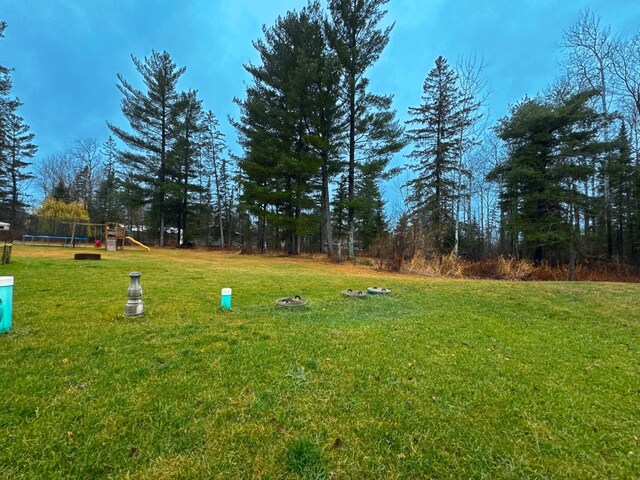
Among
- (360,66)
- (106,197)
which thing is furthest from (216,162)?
(360,66)

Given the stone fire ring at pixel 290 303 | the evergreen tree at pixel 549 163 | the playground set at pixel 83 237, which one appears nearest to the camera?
the stone fire ring at pixel 290 303

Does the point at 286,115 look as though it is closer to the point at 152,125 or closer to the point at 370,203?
the point at 370,203

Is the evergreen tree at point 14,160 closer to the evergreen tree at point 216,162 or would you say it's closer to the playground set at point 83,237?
the playground set at point 83,237

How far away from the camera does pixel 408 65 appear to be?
2959cm

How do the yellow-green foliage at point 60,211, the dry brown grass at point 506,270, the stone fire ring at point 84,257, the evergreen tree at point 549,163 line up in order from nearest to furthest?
the stone fire ring at point 84,257 → the dry brown grass at point 506,270 → the evergreen tree at point 549,163 → the yellow-green foliage at point 60,211

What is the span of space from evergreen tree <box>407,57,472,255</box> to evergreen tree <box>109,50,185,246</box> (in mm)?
18312

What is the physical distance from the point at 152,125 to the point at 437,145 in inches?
850

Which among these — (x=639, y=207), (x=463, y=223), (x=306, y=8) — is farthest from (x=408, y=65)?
(x=639, y=207)

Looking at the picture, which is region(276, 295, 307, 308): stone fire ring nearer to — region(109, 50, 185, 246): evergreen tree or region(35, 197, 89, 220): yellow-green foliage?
region(109, 50, 185, 246): evergreen tree

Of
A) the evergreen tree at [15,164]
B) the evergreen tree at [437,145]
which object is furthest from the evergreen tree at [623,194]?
the evergreen tree at [15,164]

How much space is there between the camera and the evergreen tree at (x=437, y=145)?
17.3 meters

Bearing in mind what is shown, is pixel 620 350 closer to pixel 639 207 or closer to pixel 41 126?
pixel 639 207

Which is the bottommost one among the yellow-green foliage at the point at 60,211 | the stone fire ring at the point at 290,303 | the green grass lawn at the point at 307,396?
the green grass lawn at the point at 307,396

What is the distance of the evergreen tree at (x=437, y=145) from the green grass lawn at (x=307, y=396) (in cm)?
1429
